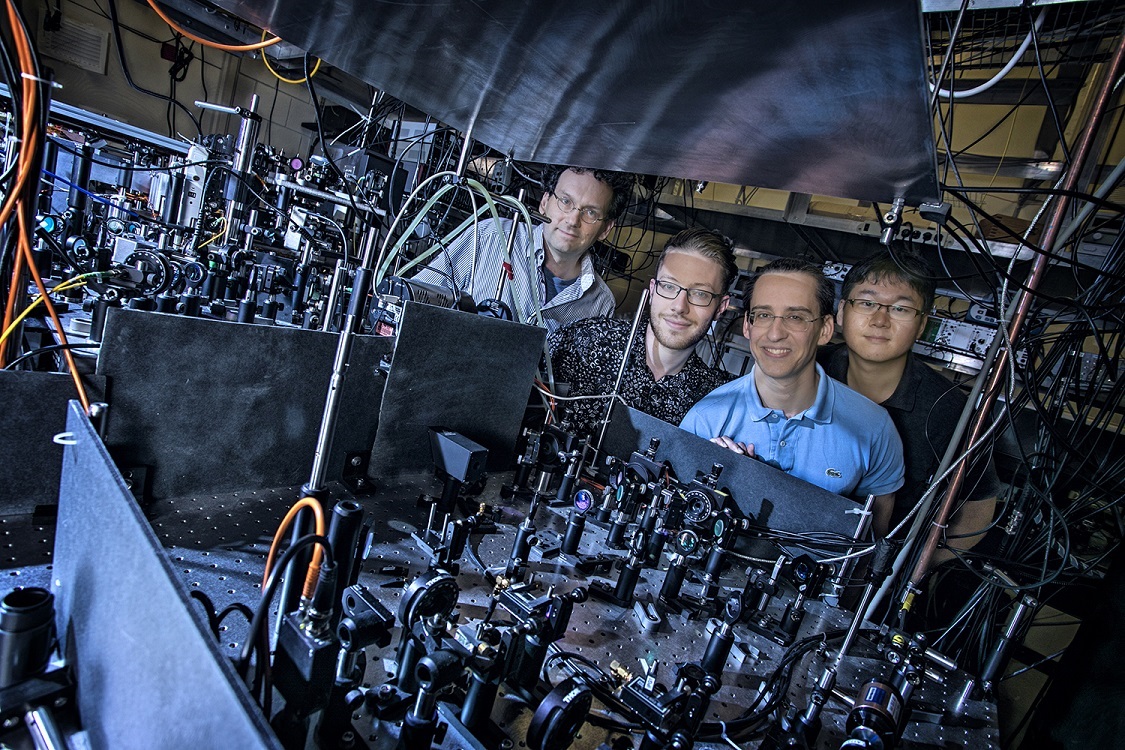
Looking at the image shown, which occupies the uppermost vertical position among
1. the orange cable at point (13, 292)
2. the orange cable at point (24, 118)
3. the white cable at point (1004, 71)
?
the white cable at point (1004, 71)

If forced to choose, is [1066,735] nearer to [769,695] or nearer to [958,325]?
[769,695]

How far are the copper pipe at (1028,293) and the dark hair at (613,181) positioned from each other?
1848 mm

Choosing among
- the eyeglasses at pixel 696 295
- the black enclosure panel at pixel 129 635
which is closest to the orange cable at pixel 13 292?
the black enclosure panel at pixel 129 635

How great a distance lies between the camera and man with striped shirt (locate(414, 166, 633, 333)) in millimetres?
2676

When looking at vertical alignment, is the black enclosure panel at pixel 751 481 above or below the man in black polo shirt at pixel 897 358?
below

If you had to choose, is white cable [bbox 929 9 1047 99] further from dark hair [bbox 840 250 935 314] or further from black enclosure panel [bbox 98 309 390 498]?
black enclosure panel [bbox 98 309 390 498]

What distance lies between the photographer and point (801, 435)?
78.7 inches

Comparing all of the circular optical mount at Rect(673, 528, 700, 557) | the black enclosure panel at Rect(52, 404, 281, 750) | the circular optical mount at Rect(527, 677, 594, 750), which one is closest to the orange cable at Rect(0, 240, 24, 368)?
the black enclosure panel at Rect(52, 404, 281, 750)

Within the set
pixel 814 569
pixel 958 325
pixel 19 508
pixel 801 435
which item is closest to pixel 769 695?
pixel 814 569

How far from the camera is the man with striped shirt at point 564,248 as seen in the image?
2.68 m

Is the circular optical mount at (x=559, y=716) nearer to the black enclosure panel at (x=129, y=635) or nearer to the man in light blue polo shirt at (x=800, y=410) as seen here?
the black enclosure panel at (x=129, y=635)

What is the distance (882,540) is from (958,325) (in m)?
1.19

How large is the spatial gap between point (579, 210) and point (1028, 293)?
196cm

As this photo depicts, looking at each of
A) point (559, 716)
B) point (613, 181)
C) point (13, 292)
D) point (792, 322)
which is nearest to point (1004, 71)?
point (792, 322)
